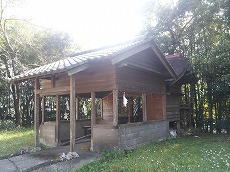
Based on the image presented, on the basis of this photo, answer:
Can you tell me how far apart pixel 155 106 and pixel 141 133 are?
303cm

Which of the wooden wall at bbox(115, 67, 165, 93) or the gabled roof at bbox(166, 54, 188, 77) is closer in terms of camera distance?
the wooden wall at bbox(115, 67, 165, 93)

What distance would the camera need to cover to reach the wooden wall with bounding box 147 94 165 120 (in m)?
12.0

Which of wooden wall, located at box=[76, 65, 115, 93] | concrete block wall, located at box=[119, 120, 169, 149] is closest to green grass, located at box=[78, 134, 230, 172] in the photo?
concrete block wall, located at box=[119, 120, 169, 149]

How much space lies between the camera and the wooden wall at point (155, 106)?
1197cm

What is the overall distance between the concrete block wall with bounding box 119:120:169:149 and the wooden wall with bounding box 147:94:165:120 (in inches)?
20.5

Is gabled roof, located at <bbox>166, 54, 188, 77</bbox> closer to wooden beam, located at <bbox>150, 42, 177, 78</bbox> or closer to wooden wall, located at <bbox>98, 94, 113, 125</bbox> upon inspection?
wooden beam, located at <bbox>150, 42, 177, 78</bbox>

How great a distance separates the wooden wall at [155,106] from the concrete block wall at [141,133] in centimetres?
52

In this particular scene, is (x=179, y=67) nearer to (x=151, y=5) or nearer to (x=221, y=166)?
(x=151, y=5)

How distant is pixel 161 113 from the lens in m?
12.0

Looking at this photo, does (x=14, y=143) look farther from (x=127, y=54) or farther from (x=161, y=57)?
(x=161, y=57)

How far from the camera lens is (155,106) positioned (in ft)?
39.9

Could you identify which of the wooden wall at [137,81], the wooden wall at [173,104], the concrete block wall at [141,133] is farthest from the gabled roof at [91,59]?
the wooden wall at [173,104]

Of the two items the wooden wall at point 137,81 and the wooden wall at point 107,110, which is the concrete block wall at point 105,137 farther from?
the wooden wall at point 107,110

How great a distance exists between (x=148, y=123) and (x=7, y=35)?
13838 millimetres
